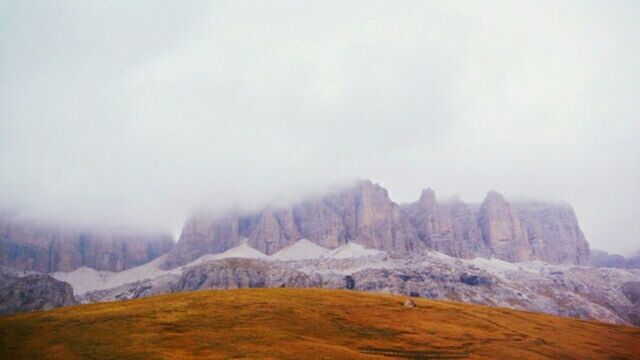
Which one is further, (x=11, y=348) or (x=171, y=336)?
(x=171, y=336)

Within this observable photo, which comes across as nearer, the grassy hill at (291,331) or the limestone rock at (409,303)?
the grassy hill at (291,331)

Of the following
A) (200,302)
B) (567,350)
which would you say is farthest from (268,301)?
(567,350)

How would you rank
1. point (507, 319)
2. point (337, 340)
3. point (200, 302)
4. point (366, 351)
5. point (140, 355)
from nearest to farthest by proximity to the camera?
point (140, 355), point (366, 351), point (337, 340), point (200, 302), point (507, 319)

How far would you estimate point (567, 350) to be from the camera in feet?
157

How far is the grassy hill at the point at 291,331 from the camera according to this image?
132 ft

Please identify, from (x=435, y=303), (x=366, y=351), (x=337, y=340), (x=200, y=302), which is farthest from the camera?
(x=435, y=303)

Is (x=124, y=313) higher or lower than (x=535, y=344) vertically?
higher

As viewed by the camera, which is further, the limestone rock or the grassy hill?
the limestone rock

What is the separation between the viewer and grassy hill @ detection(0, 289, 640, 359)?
132 ft

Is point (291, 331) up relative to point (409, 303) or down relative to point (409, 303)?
down

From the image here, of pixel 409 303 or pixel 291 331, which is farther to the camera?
pixel 409 303

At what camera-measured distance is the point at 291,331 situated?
46531mm

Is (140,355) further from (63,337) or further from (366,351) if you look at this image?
(366,351)

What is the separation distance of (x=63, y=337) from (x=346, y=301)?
30096 millimetres
